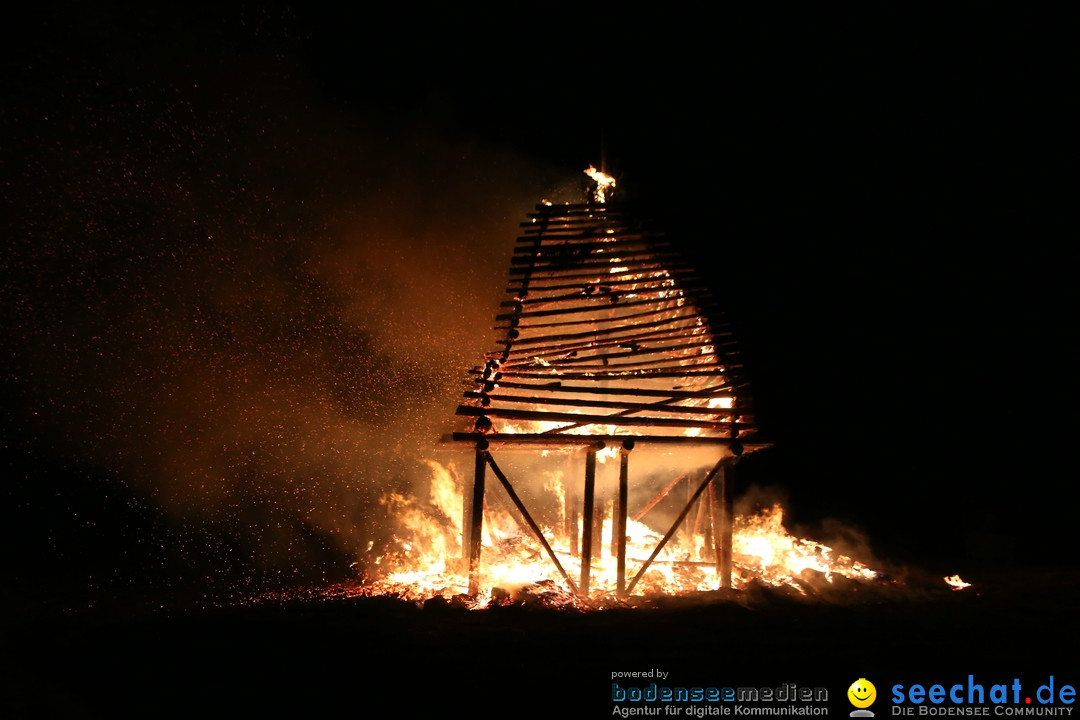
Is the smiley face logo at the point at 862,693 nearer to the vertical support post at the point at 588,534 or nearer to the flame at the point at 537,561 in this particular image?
the flame at the point at 537,561

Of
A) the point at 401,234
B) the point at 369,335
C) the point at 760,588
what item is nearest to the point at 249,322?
the point at 369,335

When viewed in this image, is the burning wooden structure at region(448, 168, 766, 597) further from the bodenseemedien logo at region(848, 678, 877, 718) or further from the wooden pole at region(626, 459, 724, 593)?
the bodenseemedien logo at region(848, 678, 877, 718)

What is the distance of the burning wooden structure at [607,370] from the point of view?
871 centimetres

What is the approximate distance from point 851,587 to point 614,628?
4891 millimetres

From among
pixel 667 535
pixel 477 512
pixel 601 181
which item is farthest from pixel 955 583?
pixel 601 181

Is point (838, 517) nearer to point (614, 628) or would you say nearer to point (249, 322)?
point (614, 628)

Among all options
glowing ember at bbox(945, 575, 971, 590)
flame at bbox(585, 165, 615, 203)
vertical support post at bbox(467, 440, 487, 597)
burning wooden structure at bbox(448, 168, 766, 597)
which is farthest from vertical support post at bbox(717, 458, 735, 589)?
flame at bbox(585, 165, 615, 203)

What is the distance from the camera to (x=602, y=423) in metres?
8.80

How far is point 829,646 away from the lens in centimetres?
753

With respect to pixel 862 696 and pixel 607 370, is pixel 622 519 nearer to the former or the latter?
pixel 607 370

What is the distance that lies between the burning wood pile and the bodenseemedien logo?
2893 millimetres

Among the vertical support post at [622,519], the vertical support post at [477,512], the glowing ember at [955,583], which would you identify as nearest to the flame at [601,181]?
the vertical support post at [622,519]

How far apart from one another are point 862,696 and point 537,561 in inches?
222

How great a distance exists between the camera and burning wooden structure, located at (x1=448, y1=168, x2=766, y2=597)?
8.71 meters
